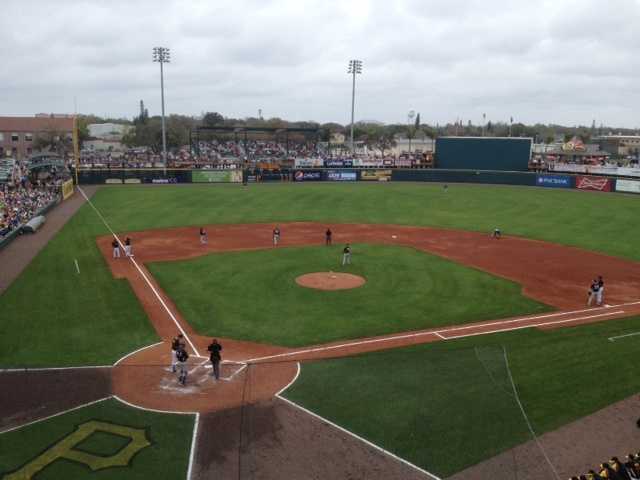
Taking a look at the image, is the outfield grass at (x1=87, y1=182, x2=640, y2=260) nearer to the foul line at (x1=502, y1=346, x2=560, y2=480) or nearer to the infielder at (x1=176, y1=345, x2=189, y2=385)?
the foul line at (x1=502, y1=346, x2=560, y2=480)

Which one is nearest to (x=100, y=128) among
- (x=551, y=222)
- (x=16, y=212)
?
(x=16, y=212)

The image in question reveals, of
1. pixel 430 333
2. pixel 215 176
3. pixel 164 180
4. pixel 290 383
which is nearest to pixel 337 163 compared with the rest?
pixel 215 176

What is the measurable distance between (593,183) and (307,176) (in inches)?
1467

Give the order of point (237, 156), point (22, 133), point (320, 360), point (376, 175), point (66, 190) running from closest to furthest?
point (320, 360) → point (66, 190) → point (376, 175) → point (237, 156) → point (22, 133)

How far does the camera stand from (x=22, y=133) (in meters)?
110

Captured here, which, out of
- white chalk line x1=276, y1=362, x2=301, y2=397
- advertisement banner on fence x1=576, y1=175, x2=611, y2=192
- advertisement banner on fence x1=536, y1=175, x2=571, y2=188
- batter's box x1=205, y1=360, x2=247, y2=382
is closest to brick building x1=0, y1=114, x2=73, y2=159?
advertisement banner on fence x1=536, y1=175, x2=571, y2=188

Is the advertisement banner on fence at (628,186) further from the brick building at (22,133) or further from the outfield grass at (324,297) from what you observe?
the brick building at (22,133)

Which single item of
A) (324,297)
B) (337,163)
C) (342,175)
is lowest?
(324,297)

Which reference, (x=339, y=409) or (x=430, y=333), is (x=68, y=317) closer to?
(x=339, y=409)

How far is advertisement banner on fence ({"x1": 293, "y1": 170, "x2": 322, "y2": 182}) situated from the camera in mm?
76875

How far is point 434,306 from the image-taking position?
2225 cm

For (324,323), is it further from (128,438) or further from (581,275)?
(581,275)

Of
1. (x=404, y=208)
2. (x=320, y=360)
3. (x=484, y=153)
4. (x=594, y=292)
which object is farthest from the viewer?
(x=484, y=153)

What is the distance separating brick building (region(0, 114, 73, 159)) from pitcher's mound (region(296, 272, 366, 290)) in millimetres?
98635
